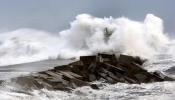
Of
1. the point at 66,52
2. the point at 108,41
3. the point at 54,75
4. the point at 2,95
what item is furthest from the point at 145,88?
the point at 66,52

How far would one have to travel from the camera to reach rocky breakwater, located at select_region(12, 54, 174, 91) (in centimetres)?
2422

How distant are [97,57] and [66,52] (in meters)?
41.3

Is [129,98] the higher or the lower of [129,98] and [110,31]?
the lower

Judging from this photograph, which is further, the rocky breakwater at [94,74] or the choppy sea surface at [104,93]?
the rocky breakwater at [94,74]

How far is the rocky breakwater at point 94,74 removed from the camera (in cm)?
2422

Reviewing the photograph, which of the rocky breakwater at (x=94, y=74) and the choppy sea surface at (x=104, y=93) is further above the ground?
the rocky breakwater at (x=94, y=74)

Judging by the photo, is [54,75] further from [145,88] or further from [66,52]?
[66,52]

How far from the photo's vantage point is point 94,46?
179 feet

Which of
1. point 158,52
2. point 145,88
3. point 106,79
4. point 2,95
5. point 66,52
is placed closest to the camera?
point 2,95

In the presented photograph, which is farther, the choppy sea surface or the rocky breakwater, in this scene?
the rocky breakwater

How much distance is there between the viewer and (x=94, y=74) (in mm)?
27109

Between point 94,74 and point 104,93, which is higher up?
point 94,74

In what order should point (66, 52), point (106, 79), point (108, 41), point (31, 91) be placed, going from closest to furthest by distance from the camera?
point (31, 91)
point (106, 79)
point (108, 41)
point (66, 52)

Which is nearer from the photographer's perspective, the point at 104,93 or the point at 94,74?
the point at 104,93
